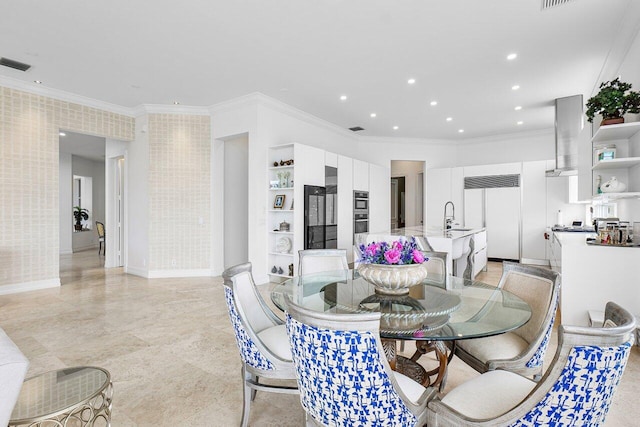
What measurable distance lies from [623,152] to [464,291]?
102 inches

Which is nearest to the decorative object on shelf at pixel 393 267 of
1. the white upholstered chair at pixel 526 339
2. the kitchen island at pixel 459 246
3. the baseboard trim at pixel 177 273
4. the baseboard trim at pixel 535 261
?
the white upholstered chair at pixel 526 339

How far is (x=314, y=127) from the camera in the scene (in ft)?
21.5

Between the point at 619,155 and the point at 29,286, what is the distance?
24.9 feet

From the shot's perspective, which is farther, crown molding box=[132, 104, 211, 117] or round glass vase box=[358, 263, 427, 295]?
crown molding box=[132, 104, 211, 117]

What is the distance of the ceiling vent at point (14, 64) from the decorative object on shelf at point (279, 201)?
144 inches

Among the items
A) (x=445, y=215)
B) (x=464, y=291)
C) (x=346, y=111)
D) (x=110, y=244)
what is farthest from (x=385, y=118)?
(x=110, y=244)

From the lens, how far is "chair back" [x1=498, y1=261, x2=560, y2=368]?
1.66 metres

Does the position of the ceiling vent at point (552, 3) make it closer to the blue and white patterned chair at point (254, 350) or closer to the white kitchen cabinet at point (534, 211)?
→ the blue and white patterned chair at point (254, 350)

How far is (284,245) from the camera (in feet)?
17.6

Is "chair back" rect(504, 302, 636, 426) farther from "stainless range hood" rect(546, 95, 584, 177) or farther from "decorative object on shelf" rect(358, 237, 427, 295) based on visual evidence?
"stainless range hood" rect(546, 95, 584, 177)

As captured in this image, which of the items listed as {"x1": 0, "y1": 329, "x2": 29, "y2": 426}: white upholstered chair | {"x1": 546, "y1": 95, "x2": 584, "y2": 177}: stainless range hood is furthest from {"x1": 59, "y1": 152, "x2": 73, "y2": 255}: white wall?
{"x1": 546, "y1": 95, "x2": 584, "y2": 177}: stainless range hood

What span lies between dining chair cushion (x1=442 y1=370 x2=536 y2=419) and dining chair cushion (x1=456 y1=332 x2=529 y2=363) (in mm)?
333

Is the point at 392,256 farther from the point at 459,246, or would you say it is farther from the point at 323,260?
the point at 459,246

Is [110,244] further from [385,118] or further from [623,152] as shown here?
[623,152]
